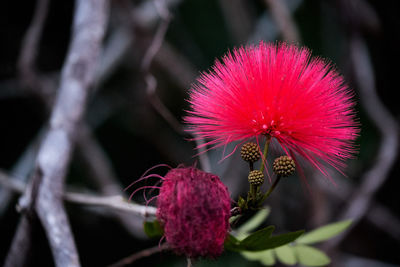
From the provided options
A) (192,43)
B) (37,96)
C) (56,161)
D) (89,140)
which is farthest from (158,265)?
(192,43)

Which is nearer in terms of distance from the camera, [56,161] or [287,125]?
[287,125]

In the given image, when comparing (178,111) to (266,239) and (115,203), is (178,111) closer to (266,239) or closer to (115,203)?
(115,203)

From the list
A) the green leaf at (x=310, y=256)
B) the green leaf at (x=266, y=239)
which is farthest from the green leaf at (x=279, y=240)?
the green leaf at (x=310, y=256)

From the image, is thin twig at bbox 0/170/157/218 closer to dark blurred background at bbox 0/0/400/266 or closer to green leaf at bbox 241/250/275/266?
green leaf at bbox 241/250/275/266

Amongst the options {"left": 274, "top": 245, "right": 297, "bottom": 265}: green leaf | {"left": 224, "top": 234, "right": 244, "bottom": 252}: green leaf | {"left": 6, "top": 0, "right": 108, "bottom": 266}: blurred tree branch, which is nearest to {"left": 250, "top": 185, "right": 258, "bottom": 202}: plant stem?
{"left": 224, "top": 234, "right": 244, "bottom": 252}: green leaf

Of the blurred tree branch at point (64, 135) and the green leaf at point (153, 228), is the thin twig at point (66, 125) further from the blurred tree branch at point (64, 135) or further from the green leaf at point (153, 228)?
the green leaf at point (153, 228)

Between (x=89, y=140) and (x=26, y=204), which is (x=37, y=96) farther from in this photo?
(x=26, y=204)

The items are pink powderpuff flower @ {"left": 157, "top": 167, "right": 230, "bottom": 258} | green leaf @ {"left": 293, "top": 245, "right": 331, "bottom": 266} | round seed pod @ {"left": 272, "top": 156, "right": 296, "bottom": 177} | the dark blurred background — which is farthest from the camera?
the dark blurred background
